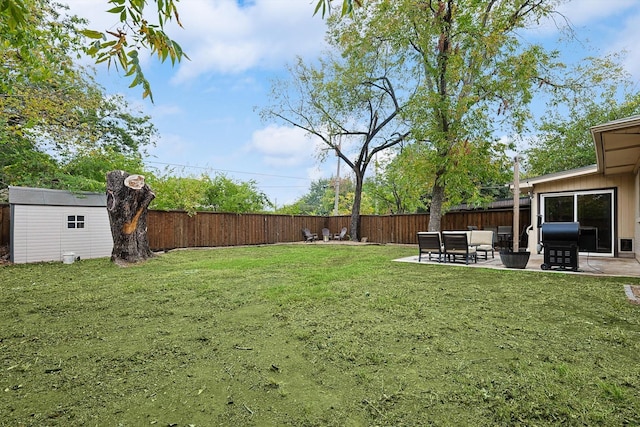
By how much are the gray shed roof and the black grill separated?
37.0 ft

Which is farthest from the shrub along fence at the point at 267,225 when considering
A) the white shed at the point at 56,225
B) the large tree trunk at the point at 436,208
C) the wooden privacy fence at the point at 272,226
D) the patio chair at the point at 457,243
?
the patio chair at the point at 457,243

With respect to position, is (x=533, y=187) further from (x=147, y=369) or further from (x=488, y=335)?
(x=147, y=369)

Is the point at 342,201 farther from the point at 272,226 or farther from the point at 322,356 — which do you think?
the point at 322,356

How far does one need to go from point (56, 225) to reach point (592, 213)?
1430cm

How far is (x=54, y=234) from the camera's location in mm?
8484

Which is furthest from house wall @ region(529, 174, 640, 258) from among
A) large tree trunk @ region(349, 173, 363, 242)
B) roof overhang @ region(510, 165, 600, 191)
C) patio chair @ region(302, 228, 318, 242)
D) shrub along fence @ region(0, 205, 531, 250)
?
patio chair @ region(302, 228, 318, 242)

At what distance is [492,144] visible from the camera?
10.4 metres

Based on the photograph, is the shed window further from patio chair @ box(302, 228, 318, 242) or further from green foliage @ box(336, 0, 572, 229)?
green foliage @ box(336, 0, 572, 229)

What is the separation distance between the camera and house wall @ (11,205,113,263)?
7.94 m

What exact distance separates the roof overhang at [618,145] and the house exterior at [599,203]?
24mm

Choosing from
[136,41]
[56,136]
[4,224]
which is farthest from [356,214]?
[136,41]

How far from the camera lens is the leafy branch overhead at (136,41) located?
61.3 inches

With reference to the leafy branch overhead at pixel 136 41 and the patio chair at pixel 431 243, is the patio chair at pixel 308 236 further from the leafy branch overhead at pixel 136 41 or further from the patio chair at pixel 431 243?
Answer: the leafy branch overhead at pixel 136 41

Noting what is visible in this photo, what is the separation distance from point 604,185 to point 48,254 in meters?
14.7
